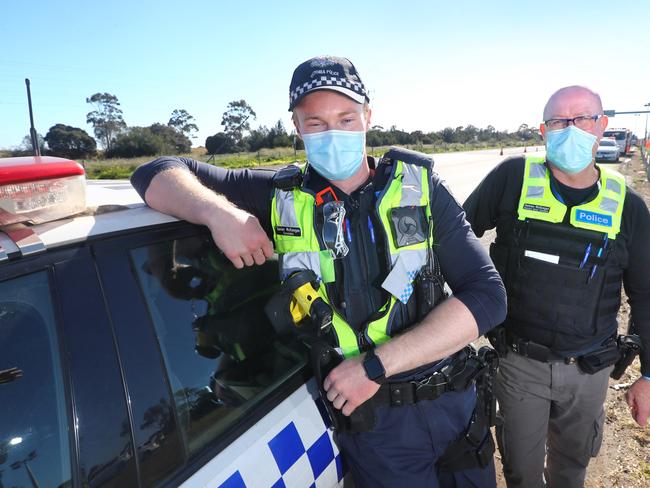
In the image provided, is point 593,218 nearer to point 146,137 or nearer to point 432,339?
point 432,339

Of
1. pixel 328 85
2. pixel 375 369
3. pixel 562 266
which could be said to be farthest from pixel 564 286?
pixel 328 85

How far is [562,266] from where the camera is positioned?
214 cm

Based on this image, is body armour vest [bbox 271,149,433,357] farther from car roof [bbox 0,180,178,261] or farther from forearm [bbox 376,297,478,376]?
car roof [bbox 0,180,178,261]

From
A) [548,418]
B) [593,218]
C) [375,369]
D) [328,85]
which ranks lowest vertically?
[548,418]

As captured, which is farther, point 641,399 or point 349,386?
point 641,399

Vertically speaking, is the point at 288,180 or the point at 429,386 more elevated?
the point at 288,180

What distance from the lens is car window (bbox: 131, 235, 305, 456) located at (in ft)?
4.14

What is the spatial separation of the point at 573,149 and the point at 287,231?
160cm

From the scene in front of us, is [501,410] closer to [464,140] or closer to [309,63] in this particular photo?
[309,63]

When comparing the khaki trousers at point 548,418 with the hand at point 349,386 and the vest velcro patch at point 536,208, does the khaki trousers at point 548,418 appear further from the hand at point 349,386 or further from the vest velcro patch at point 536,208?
the hand at point 349,386

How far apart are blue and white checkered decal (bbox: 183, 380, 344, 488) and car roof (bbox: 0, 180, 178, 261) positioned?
28.4 inches

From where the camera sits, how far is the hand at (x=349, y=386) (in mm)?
1419

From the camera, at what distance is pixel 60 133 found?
3712cm

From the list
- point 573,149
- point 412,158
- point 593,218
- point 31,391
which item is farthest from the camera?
point 573,149
